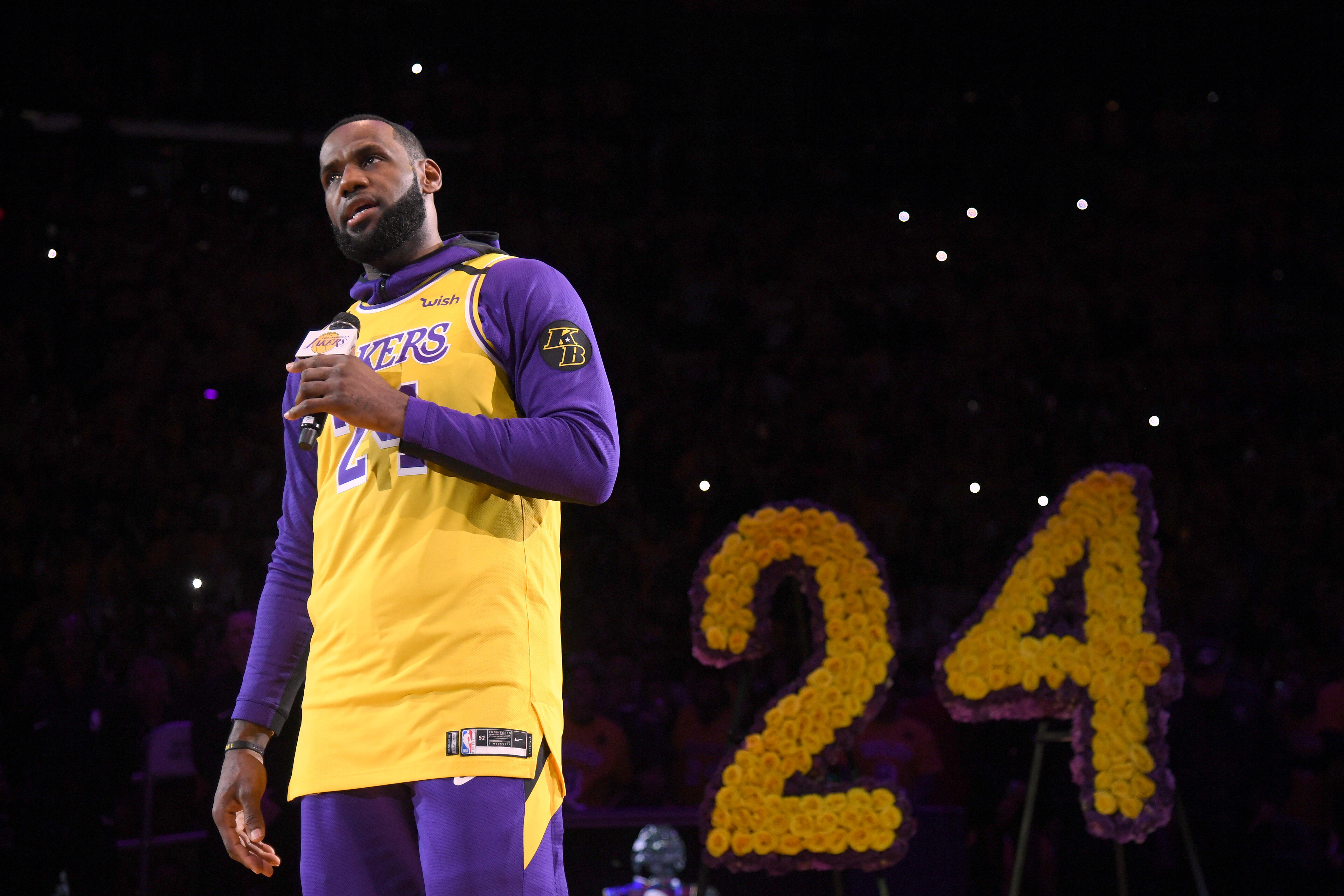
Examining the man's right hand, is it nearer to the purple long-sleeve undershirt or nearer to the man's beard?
the purple long-sleeve undershirt

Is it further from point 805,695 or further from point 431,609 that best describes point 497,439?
point 805,695

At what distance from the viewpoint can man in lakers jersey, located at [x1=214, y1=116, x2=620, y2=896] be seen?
68.9 inches

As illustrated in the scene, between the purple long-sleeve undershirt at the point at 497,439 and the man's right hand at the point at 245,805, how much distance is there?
1.3 inches

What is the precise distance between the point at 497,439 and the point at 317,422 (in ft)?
1.38

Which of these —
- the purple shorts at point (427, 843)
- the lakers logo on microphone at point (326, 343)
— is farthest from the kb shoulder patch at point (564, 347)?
the purple shorts at point (427, 843)

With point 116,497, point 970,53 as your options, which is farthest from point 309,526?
point 970,53

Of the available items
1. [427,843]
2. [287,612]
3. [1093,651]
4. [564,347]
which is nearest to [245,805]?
[287,612]

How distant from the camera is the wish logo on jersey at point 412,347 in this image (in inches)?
77.1

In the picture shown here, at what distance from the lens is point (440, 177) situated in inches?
85.5

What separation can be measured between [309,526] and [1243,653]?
7.68 metres

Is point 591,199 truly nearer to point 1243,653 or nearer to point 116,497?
point 116,497

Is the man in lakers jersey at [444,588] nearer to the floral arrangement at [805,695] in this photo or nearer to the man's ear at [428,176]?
the man's ear at [428,176]

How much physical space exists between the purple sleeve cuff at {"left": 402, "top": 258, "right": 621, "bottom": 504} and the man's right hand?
2.16 feet

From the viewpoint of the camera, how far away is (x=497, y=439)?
1.78 m
